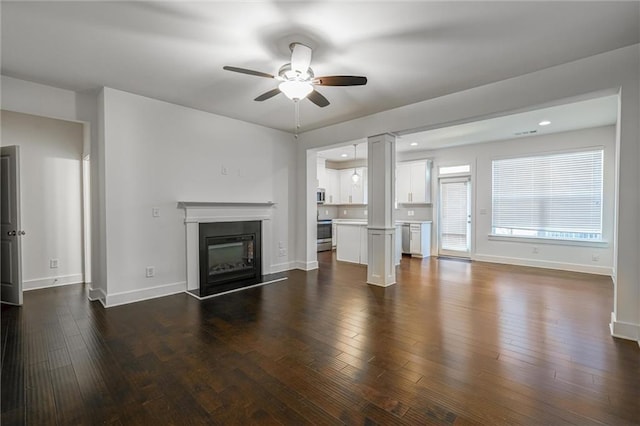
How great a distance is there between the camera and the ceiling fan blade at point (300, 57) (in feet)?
8.68

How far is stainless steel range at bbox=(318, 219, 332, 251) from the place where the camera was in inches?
329

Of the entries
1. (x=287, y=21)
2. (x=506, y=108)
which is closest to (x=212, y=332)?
(x=287, y=21)

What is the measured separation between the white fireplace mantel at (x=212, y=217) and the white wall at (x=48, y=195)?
2.08 meters

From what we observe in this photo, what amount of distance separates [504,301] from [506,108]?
8.03ft

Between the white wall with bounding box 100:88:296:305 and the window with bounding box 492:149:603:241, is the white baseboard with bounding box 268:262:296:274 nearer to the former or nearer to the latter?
the white wall with bounding box 100:88:296:305

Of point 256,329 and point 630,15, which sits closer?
point 630,15

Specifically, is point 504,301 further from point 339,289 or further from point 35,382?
point 35,382

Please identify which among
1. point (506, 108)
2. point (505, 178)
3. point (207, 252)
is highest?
point (506, 108)

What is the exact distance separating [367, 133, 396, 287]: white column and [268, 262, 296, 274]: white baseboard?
1.78m

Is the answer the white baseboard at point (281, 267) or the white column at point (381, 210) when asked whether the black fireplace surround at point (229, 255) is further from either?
the white column at point (381, 210)

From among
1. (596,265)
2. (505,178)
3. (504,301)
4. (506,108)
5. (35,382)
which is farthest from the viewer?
(505,178)

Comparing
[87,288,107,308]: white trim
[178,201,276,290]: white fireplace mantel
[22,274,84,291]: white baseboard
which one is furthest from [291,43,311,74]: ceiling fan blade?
[22,274,84,291]: white baseboard

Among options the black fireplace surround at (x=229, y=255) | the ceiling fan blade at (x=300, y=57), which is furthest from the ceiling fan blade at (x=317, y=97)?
the black fireplace surround at (x=229, y=255)

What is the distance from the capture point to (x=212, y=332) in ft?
9.84
